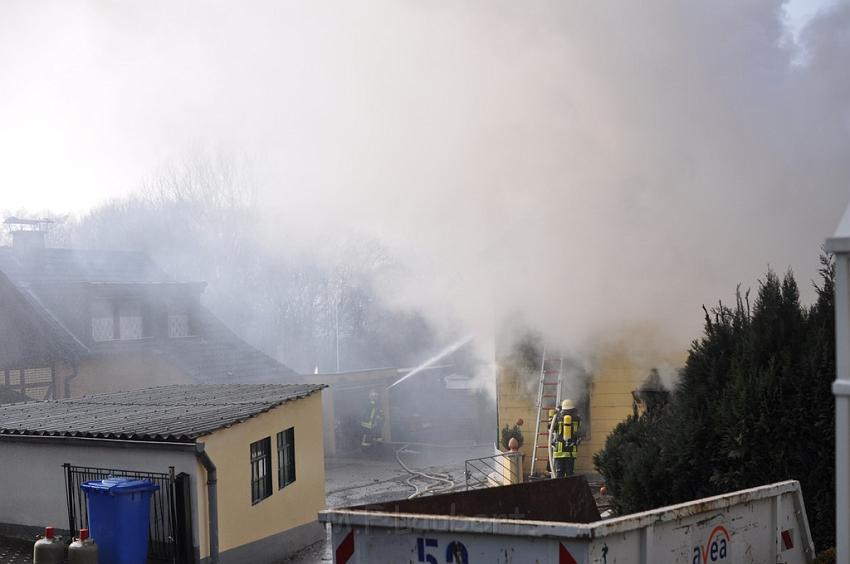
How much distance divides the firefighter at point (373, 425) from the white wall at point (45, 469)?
1174 centimetres

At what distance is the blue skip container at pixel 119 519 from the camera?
354 inches

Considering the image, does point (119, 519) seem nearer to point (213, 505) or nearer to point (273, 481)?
point (213, 505)

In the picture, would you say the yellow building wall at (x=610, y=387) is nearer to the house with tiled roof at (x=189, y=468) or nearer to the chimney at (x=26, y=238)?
the house with tiled roof at (x=189, y=468)

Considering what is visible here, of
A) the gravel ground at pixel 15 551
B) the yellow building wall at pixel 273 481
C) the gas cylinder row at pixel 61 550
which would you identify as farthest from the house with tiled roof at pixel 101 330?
the gas cylinder row at pixel 61 550

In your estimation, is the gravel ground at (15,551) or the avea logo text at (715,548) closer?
the avea logo text at (715,548)

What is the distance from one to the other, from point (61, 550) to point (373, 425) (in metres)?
13.0

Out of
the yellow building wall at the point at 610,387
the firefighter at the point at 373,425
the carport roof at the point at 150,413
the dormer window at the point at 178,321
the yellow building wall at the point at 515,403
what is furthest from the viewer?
the dormer window at the point at 178,321

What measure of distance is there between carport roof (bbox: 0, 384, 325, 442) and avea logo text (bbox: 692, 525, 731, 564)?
590cm

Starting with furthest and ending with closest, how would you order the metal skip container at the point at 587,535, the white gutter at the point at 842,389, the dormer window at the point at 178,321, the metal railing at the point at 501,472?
the dormer window at the point at 178,321 < the metal railing at the point at 501,472 < the metal skip container at the point at 587,535 < the white gutter at the point at 842,389

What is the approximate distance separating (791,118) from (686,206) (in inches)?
61.7

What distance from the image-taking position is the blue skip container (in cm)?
900

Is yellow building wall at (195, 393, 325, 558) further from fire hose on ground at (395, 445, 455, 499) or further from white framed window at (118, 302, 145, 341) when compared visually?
white framed window at (118, 302, 145, 341)

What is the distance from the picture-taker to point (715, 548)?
4828mm

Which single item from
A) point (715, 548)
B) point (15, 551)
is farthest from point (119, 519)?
point (715, 548)
